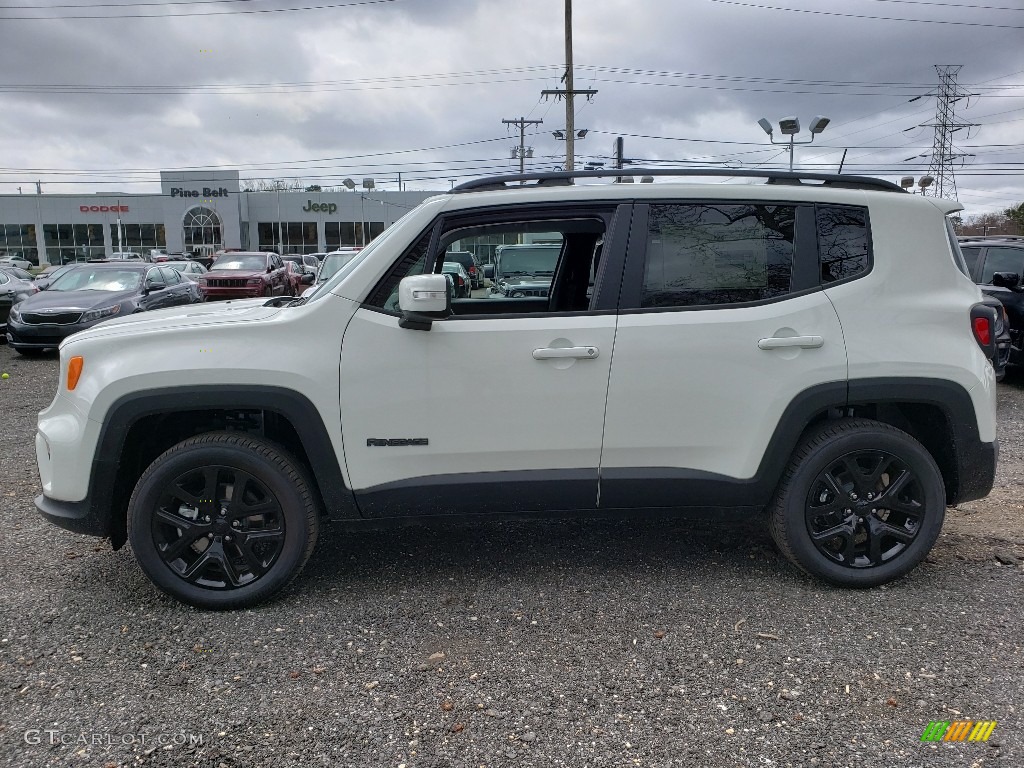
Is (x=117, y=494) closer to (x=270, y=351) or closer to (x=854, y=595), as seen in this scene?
(x=270, y=351)

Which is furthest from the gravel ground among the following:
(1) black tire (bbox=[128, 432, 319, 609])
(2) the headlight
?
(2) the headlight

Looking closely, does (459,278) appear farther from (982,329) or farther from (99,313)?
(99,313)

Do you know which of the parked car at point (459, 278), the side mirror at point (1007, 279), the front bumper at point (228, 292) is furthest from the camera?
the front bumper at point (228, 292)

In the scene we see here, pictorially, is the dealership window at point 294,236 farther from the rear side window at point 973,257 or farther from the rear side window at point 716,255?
the rear side window at point 716,255

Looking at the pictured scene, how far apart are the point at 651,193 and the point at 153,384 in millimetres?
2438

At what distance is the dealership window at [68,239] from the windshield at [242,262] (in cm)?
5749

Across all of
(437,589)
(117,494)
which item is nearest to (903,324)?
(437,589)

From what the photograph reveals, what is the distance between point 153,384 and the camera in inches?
136

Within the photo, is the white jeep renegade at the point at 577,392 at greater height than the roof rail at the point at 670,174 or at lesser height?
lesser

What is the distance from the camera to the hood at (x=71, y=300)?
12.8 meters

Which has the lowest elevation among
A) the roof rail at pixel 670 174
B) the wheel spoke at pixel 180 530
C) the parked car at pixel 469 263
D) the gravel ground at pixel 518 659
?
the gravel ground at pixel 518 659

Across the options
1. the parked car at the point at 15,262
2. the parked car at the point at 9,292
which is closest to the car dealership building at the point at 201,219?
the parked car at the point at 15,262

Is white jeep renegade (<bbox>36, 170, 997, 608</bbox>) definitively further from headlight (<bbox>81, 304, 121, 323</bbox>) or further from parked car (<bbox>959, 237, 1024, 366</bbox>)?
headlight (<bbox>81, 304, 121, 323</bbox>)

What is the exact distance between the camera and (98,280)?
1420cm
